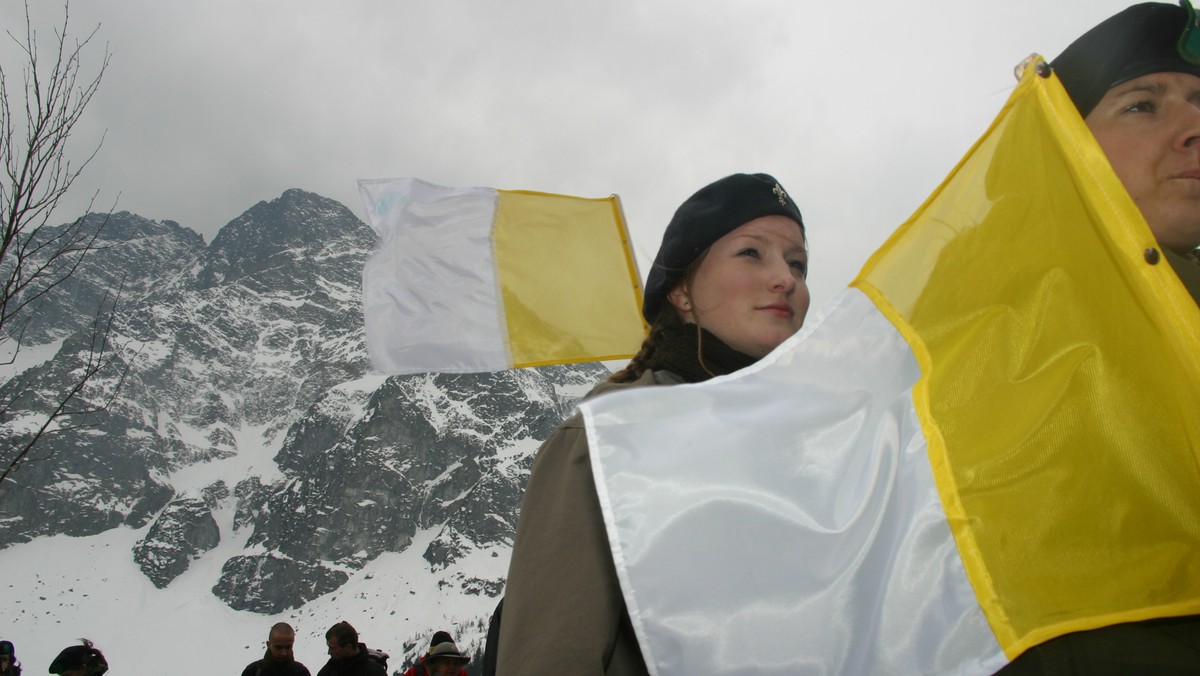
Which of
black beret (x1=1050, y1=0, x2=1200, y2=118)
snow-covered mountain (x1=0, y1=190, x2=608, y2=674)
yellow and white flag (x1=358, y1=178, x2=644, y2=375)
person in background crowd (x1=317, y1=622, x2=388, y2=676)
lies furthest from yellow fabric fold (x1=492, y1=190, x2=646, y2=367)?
snow-covered mountain (x1=0, y1=190, x2=608, y2=674)

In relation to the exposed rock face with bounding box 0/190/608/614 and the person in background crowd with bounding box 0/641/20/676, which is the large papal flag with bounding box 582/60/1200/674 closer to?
the person in background crowd with bounding box 0/641/20/676

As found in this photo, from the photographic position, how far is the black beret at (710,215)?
2.42 m

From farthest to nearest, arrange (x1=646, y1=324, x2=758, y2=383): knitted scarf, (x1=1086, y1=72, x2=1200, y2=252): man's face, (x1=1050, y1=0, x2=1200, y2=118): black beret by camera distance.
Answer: (x1=646, y1=324, x2=758, y2=383): knitted scarf
(x1=1050, y1=0, x2=1200, y2=118): black beret
(x1=1086, y1=72, x2=1200, y2=252): man's face

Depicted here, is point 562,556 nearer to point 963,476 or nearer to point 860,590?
point 860,590

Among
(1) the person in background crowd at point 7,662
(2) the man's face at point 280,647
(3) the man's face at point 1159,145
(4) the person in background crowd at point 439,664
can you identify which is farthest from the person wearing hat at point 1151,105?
(1) the person in background crowd at point 7,662

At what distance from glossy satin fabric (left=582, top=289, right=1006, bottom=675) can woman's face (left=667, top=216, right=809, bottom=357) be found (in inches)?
22.6

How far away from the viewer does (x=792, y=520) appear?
148 cm

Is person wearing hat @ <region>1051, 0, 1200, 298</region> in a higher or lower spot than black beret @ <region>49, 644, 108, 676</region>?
higher

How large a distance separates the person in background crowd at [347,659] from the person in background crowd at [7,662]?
2.38 meters

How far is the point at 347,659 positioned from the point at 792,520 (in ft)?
22.8

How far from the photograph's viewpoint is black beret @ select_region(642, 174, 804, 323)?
242 cm

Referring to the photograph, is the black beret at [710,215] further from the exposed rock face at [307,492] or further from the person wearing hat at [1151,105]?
the exposed rock face at [307,492]

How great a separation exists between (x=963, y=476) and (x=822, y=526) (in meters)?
0.27

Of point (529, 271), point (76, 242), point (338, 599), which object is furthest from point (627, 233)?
point (338, 599)
